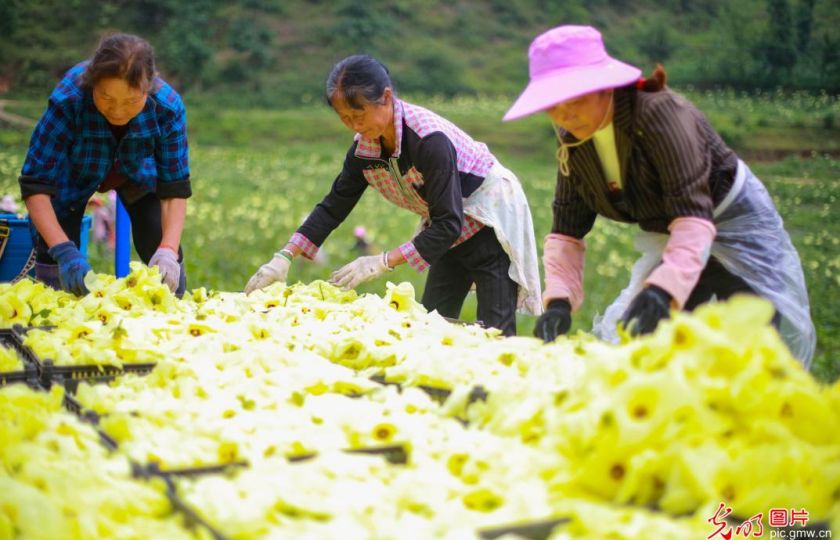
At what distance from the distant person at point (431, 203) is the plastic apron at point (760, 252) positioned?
2.73ft

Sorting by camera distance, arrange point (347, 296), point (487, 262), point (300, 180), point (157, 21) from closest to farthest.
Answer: point (347, 296) → point (487, 262) → point (300, 180) → point (157, 21)

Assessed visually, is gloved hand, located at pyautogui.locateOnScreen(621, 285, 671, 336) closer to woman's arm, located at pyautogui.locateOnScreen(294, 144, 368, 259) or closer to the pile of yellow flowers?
the pile of yellow flowers

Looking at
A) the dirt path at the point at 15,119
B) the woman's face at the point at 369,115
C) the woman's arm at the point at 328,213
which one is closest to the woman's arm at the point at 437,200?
the woman's face at the point at 369,115

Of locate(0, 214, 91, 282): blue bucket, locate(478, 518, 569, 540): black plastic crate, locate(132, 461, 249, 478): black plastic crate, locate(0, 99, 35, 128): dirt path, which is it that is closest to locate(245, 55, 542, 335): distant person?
locate(0, 214, 91, 282): blue bucket

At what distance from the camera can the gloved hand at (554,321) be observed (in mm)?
2365

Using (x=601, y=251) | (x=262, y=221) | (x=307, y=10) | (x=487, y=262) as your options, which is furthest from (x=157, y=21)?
(x=487, y=262)

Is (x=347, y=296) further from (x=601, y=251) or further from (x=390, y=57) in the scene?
(x=390, y=57)

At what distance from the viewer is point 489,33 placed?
18562 mm

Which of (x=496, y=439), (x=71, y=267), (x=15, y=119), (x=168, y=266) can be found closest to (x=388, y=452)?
(x=496, y=439)

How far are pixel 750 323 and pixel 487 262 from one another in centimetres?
205

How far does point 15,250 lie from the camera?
3.84 meters

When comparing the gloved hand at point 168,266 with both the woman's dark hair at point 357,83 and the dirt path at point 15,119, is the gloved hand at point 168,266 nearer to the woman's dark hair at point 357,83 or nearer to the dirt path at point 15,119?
the woman's dark hair at point 357,83

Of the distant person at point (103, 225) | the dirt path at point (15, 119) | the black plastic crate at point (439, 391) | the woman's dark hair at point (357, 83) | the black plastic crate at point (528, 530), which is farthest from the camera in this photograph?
the dirt path at point (15, 119)

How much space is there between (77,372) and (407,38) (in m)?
17.0
